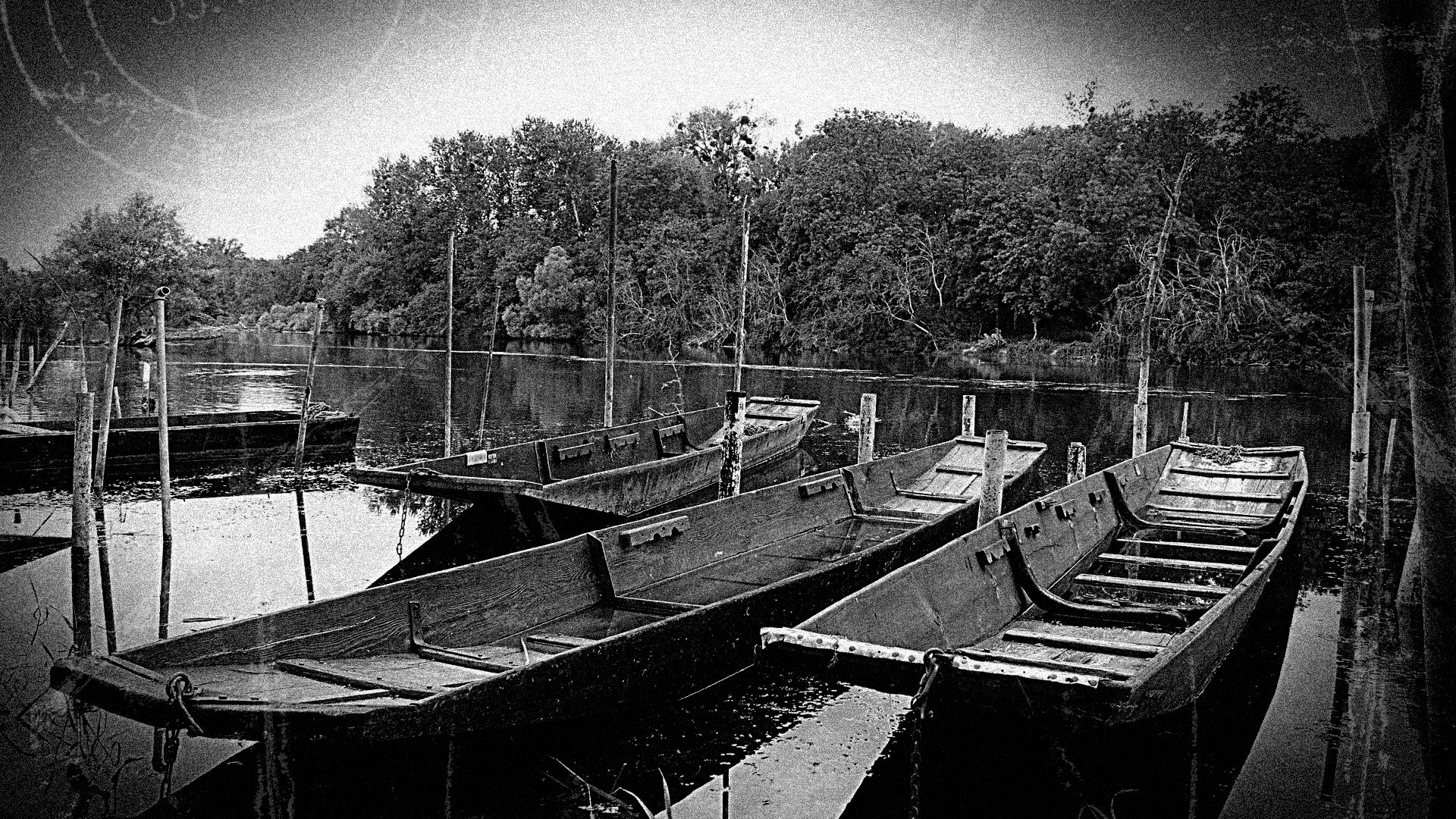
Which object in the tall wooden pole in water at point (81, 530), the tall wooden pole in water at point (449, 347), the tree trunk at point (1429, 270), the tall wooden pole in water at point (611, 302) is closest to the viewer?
the tree trunk at point (1429, 270)

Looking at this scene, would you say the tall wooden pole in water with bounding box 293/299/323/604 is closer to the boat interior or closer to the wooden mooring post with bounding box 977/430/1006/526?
the boat interior

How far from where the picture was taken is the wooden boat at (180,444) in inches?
388

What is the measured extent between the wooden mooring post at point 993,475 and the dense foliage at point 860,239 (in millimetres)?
10071

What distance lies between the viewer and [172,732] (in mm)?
4203

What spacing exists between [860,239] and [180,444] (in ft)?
97.2

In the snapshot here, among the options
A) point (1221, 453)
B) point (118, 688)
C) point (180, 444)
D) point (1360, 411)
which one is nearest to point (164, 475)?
point (180, 444)

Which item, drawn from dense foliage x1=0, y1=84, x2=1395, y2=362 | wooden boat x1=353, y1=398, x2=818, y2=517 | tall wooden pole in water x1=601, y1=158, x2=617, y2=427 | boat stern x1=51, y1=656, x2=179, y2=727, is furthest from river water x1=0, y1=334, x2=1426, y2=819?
dense foliage x1=0, y1=84, x2=1395, y2=362

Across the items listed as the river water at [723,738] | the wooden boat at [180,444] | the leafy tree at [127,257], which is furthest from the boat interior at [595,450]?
the leafy tree at [127,257]

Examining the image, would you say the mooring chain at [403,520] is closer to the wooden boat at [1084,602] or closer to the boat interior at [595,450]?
the boat interior at [595,450]

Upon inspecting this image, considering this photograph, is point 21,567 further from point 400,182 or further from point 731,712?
point 400,182

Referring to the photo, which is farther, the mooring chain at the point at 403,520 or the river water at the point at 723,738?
the mooring chain at the point at 403,520

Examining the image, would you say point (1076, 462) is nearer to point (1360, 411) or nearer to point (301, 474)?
point (1360, 411)

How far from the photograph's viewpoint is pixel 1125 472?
820cm

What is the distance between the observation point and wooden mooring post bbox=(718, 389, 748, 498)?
349 inches
